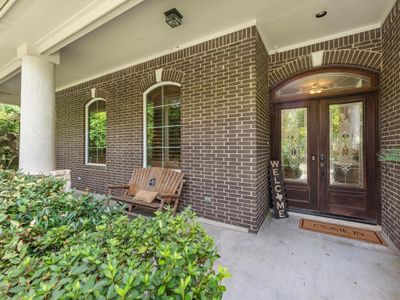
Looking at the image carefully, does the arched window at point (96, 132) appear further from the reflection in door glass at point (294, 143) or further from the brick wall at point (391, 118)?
the brick wall at point (391, 118)

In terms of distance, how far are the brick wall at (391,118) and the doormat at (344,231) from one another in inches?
7.2

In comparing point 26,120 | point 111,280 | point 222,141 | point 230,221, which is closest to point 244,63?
point 222,141

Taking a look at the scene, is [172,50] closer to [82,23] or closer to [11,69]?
[82,23]

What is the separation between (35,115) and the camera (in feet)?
11.5

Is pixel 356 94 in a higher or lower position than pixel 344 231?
higher

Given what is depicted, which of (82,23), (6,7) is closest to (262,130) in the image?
(82,23)

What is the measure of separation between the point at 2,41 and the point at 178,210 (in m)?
4.41

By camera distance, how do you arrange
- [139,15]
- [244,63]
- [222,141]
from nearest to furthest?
1. [139,15]
2. [244,63]
3. [222,141]

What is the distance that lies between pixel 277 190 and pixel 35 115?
15.0 feet

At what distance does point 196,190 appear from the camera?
3.58 m

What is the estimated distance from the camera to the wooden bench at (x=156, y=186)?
331 centimetres

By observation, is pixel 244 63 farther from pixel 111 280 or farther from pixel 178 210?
pixel 111 280

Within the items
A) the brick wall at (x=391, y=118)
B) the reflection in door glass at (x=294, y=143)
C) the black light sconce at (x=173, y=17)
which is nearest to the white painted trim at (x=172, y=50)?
the black light sconce at (x=173, y=17)

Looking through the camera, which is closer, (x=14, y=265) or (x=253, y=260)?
(x=14, y=265)
